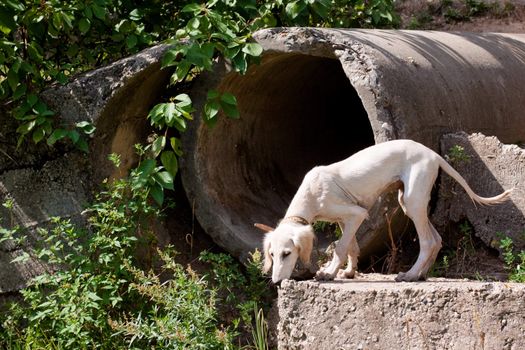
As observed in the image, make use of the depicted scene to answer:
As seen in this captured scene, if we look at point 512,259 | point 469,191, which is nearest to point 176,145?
point 469,191

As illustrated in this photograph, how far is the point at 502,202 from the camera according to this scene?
20.4 ft

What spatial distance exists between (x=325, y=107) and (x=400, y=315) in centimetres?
410

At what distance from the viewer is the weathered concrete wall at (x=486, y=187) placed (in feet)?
20.4

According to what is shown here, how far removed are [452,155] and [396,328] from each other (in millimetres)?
1729

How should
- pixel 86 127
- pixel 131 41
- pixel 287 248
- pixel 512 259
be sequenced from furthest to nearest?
pixel 131 41 → pixel 86 127 → pixel 512 259 → pixel 287 248

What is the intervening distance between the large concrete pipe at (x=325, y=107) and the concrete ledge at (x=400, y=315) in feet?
3.46

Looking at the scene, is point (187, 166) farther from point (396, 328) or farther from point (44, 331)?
point (396, 328)

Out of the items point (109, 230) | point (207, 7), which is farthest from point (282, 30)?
point (109, 230)

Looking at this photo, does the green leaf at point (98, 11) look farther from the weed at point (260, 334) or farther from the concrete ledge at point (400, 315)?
the concrete ledge at point (400, 315)

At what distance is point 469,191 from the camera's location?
5.77 meters

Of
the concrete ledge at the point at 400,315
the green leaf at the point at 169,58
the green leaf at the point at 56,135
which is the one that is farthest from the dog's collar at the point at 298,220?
the green leaf at the point at 56,135

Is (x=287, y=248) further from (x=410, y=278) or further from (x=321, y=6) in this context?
(x=321, y=6)

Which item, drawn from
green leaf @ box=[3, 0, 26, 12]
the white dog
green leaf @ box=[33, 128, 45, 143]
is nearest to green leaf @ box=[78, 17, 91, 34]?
green leaf @ box=[3, 0, 26, 12]

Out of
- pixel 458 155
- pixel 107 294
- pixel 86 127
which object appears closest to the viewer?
pixel 107 294
